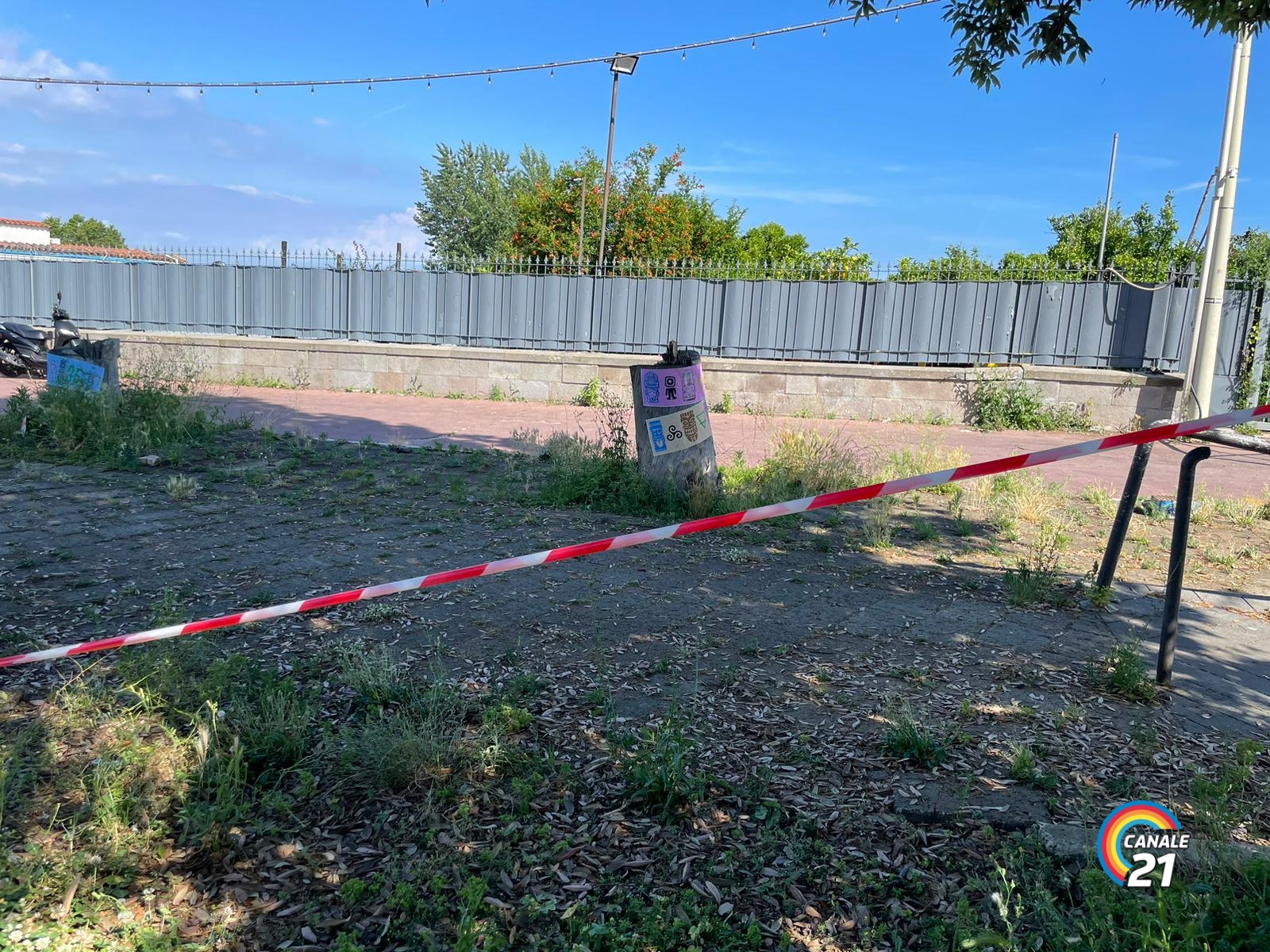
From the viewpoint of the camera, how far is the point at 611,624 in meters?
4.45

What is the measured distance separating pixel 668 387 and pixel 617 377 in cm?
874

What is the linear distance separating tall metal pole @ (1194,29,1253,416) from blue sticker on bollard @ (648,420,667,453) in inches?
335

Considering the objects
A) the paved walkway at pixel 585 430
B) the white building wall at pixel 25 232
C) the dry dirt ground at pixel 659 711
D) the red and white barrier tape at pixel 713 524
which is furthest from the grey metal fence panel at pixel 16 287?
the white building wall at pixel 25 232

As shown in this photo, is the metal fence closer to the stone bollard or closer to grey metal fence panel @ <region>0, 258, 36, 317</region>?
grey metal fence panel @ <region>0, 258, 36, 317</region>

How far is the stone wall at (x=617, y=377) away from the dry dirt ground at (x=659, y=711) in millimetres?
7887

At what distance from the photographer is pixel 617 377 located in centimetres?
1579

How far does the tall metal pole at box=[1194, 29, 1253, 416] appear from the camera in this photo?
38.3ft

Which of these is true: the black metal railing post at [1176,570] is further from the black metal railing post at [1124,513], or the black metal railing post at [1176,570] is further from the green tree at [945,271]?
the green tree at [945,271]

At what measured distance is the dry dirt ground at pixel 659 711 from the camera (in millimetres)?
2418

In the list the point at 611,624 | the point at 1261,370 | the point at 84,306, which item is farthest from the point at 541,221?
the point at 611,624

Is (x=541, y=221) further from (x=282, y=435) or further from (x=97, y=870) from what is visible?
(x=97, y=870)

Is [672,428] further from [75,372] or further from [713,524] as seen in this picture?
[75,372]

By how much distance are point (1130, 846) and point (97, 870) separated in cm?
267

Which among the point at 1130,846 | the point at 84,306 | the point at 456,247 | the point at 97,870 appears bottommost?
the point at 97,870
